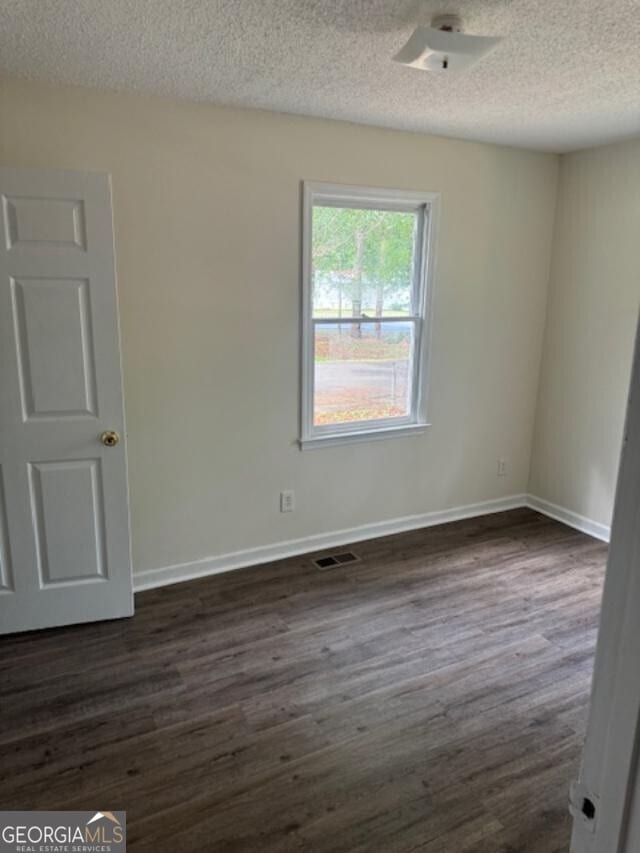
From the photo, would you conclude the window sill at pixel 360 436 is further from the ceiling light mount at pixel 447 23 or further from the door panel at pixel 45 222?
the ceiling light mount at pixel 447 23

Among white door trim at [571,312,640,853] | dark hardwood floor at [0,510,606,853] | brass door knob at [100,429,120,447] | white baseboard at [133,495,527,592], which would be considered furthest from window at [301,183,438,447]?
white door trim at [571,312,640,853]

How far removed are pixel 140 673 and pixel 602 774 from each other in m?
2.26

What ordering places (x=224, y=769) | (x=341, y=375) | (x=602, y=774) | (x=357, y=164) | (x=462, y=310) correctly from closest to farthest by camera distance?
(x=602, y=774) → (x=224, y=769) → (x=357, y=164) → (x=341, y=375) → (x=462, y=310)

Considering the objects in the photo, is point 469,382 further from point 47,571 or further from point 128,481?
point 47,571

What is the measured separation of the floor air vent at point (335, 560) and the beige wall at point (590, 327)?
173 centimetres

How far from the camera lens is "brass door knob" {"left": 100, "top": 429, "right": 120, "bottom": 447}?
2719mm

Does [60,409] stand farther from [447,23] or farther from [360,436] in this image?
[447,23]

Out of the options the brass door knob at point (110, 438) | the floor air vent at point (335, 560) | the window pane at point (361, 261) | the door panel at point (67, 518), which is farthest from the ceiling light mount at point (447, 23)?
the floor air vent at point (335, 560)

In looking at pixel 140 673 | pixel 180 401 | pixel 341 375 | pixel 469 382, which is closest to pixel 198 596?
pixel 140 673

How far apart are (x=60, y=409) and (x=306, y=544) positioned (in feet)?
5.68

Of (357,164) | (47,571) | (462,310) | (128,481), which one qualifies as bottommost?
(47,571)

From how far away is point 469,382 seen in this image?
4.05 m

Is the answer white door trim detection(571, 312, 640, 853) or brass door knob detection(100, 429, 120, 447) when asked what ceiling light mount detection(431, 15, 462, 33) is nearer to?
white door trim detection(571, 312, 640, 853)

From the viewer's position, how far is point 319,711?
2307mm
